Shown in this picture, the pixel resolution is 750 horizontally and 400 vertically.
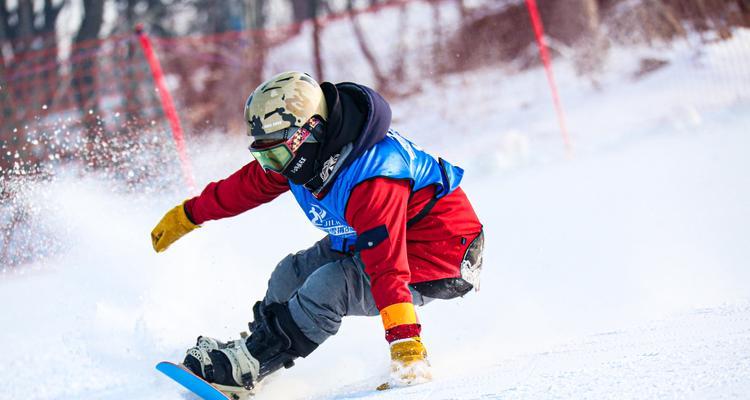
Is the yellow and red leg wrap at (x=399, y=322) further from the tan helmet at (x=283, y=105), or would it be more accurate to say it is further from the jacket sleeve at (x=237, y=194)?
the jacket sleeve at (x=237, y=194)

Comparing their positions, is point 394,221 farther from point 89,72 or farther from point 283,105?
point 89,72

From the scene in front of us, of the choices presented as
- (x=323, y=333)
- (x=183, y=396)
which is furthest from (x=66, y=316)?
(x=323, y=333)

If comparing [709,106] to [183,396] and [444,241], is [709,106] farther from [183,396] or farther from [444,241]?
[183,396]

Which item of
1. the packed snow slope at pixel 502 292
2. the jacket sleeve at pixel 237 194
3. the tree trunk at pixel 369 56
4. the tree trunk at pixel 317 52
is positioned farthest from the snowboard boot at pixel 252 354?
the tree trunk at pixel 317 52

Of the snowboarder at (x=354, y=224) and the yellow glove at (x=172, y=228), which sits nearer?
the snowboarder at (x=354, y=224)

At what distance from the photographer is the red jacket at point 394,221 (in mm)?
2883

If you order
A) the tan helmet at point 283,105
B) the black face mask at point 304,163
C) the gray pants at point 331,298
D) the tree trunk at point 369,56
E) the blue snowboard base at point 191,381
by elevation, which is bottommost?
the blue snowboard base at point 191,381

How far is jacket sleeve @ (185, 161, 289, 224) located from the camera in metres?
3.53

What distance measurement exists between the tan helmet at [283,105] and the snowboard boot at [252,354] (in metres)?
0.68

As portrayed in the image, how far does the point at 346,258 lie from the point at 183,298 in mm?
1236

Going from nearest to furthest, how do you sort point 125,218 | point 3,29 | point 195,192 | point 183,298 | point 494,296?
point 183,298 → point 494,296 → point 125,218 → point 195,192 → point 3,29

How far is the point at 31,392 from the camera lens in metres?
3.42

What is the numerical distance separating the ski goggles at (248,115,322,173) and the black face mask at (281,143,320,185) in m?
0.01

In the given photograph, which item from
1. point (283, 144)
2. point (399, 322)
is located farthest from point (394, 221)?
point (283, 144)
